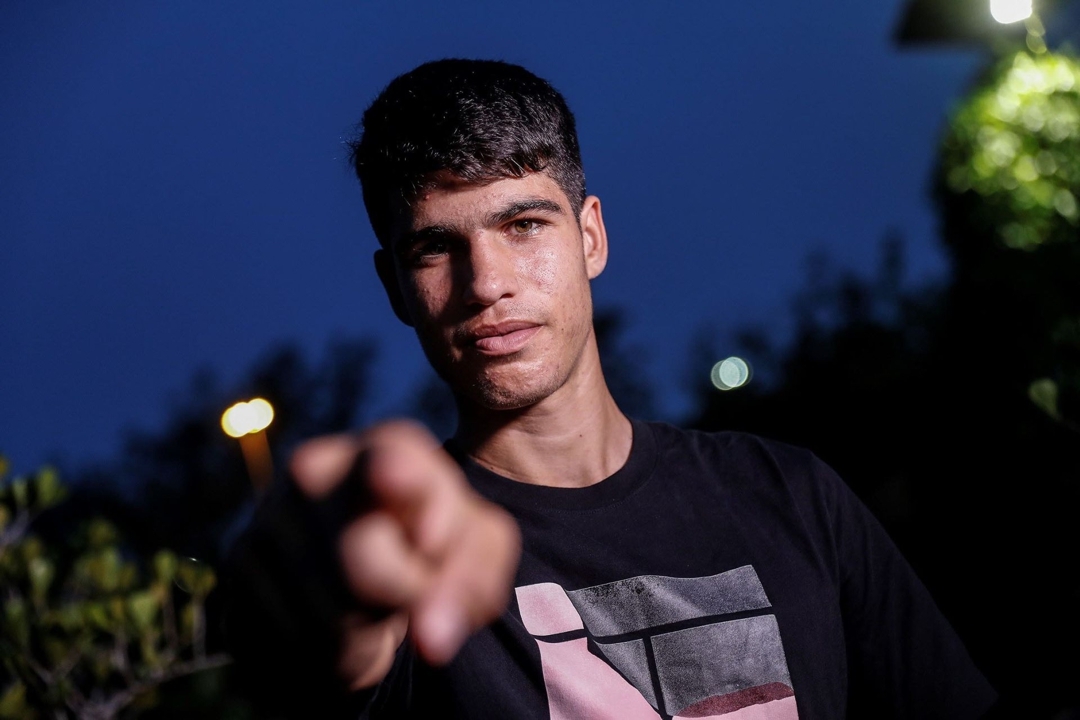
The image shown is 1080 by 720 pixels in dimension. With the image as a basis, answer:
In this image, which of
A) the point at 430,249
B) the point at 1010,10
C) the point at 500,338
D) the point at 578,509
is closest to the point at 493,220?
the point at 430,249

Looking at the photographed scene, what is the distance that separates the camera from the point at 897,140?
58375mm

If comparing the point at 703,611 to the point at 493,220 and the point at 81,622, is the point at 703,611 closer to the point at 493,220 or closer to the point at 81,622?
the point at 493,220

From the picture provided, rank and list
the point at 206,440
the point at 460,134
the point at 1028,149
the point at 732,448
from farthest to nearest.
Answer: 1. the point at 206,440
2. the point at 1028,149
3. the point at 732,448
4. the point at 460,134

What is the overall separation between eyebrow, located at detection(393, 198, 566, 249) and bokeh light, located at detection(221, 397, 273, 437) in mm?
616

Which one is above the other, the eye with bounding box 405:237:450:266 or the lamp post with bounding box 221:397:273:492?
the eye with bounding box 405:237:450:266

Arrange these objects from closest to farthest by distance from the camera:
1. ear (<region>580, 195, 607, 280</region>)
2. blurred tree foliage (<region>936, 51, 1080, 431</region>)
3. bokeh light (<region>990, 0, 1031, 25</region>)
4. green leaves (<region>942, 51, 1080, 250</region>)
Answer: ear (<region>580, 195, 607, 280</region>), bokeh light (<region>990, 0, 1031, 25</region>), blurred tree foliage (<region>936, 51, 1080, 431</region>), green leaves (<region>942, 51, 1080, 250</region>)

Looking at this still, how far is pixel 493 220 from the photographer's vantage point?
82.3 inches

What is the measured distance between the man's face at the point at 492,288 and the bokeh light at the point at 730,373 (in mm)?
9748

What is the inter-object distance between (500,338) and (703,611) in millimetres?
871

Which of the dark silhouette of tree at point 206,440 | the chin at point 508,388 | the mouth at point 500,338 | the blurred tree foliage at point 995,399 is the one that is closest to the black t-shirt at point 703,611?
the chin at point 508,388

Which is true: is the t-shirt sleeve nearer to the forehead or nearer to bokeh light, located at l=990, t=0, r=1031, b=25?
the forehead

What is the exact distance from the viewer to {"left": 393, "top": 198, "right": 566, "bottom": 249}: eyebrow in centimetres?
209

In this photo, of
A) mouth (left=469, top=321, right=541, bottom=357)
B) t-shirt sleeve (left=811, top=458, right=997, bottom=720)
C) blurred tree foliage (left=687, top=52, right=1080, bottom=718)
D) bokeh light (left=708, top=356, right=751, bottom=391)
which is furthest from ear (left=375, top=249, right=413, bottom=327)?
bokeh light (left=708, top=356, right=751, bottom=391)

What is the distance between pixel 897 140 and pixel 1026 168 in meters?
59.8
